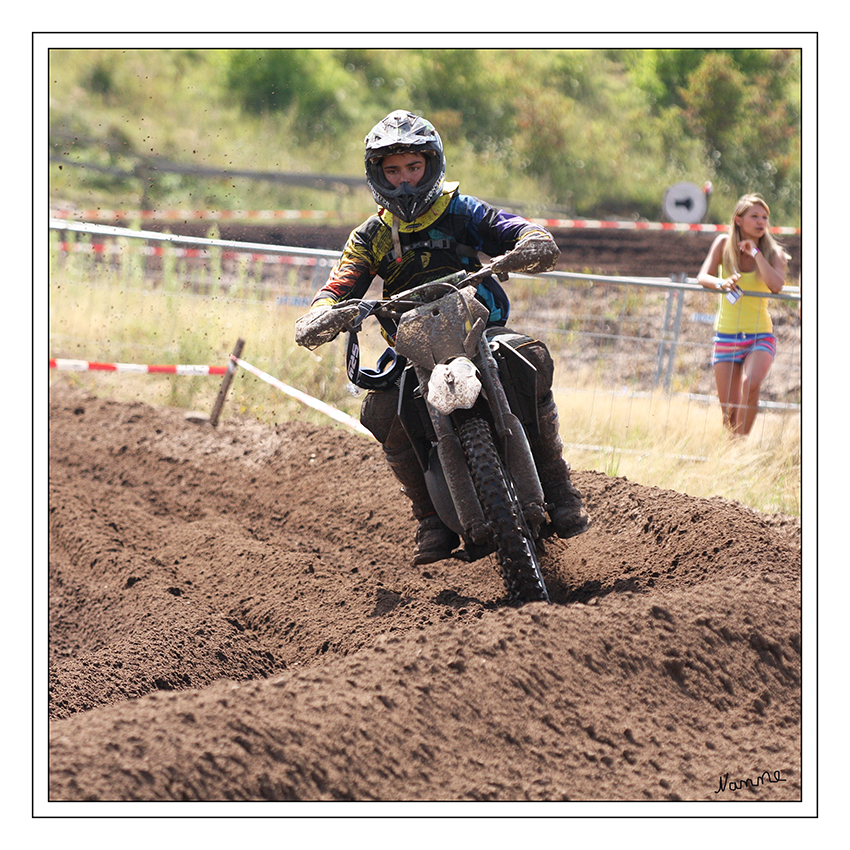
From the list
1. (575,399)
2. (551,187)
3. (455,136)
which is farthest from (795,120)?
(575,399)

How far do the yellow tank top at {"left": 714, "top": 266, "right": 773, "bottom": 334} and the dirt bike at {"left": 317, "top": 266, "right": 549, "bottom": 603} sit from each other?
3.29 meters

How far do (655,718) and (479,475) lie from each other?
1318 mm

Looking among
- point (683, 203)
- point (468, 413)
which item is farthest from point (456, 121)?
point (468, 413)

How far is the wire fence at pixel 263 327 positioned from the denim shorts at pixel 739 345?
18.1 inches

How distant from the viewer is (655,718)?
3.91 meters

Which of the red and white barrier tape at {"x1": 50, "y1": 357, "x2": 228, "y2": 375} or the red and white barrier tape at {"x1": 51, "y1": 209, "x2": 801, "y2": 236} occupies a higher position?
the red and white barrier tape at {"x1": 51, "y1": 209, "x2": 801, "y2": 236}

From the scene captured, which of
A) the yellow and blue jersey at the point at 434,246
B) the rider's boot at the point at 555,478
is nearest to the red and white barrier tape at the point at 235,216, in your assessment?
the yellow and blue jersey at the point at 434,246

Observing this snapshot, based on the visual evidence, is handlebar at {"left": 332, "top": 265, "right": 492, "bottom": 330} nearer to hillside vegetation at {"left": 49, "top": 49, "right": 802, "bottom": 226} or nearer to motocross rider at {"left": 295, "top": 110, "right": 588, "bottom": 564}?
motocross rider at {"left": 295, "top": 110, "right": 588, "bottom": 564}

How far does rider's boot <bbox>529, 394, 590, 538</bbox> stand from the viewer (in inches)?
207

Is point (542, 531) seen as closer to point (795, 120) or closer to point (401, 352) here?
point (401, 352)

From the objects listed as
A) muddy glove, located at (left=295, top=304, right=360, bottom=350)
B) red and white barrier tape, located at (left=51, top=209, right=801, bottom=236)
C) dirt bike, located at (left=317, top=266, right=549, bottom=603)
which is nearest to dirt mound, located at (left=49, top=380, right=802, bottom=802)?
dirt bike, located at (left=317, top=266, right=549, bottom=603)

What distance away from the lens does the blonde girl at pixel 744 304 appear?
7668 mm

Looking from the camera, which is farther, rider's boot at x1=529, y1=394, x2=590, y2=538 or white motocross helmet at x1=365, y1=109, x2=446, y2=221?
rider's boot at x1=529, y1=394, x2=590, y2=538

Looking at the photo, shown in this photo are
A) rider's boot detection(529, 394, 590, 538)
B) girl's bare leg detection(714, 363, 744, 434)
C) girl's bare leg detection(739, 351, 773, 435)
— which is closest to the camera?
rider's boot detection(529, 394, 590, 538)
